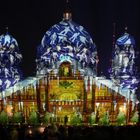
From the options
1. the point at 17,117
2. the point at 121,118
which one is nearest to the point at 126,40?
the point at 121,118

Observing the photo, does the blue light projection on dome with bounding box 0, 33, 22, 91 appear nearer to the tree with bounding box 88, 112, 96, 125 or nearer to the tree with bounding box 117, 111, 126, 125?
the tree with bounding box 88, 112, 96, 125

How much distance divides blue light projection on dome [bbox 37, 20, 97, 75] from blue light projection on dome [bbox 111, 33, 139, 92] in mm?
3473

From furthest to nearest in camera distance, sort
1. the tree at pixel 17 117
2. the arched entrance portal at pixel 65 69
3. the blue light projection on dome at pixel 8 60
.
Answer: the blue light projection on dome at pixel 8 60 → the arched entrance portal at pixel 65 69 → the tree at pixel 17 117

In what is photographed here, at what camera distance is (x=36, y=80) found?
63.4 meters

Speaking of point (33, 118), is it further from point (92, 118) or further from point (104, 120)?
point (104, 120)

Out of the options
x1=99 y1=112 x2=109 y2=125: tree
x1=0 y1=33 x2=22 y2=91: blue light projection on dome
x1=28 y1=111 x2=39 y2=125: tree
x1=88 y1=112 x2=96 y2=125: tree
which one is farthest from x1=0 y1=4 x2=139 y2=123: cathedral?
x1=28 y1=111 x2=39 y2=125: tree

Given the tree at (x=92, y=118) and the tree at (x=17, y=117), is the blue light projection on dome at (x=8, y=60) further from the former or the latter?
the tree at (x=92, y=118)

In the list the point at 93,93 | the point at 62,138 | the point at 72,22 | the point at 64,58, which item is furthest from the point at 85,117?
the point at 62,138

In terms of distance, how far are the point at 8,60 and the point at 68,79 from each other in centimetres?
1015

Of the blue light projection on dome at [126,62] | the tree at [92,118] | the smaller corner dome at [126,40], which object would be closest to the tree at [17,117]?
the tree at [92,118]

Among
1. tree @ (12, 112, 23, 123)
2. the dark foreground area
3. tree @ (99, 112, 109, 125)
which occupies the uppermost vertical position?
the dark foreground area

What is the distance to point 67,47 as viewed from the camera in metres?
74.6

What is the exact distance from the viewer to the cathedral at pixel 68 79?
202 ft

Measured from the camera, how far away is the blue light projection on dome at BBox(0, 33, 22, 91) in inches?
2822
